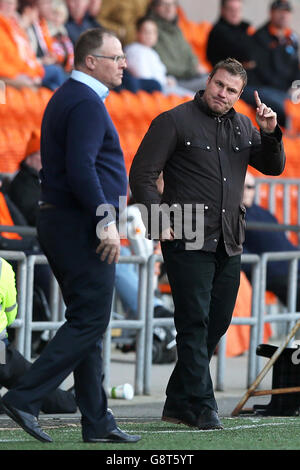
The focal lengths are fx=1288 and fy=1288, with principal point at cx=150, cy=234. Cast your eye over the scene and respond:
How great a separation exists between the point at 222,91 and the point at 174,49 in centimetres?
1130

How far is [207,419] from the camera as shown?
266 inches

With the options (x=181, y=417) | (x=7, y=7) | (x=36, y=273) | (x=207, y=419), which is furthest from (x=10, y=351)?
(x=7, y=7)

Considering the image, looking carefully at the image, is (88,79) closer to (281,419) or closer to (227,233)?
(227,233)

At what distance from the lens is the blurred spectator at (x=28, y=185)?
10750mm

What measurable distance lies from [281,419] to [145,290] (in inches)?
82.1

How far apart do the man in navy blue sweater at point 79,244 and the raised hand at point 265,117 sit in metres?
1.06

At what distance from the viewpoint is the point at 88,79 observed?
20.3ft

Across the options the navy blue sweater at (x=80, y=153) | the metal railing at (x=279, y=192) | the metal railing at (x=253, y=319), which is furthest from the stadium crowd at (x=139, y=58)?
the navy blue sweater at (x=80, y=153)

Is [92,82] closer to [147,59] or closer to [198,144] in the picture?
[198,144]

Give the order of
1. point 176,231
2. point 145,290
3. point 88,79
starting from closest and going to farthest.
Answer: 1. point 88,79
2. point 176,231
3. point 145,290

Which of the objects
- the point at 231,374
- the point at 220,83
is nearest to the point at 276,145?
the point at 220,83

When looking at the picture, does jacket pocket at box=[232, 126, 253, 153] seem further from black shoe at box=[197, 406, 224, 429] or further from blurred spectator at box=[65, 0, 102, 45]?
blurred spectator at box=[65, 0, 102, 45]

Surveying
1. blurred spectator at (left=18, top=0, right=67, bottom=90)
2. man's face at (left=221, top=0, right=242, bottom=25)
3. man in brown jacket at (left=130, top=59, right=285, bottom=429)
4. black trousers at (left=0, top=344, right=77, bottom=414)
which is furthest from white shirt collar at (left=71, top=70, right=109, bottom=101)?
man's face at (left=221, top=0, right=242, bottom=25)

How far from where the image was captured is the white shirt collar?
6168 millimetres
